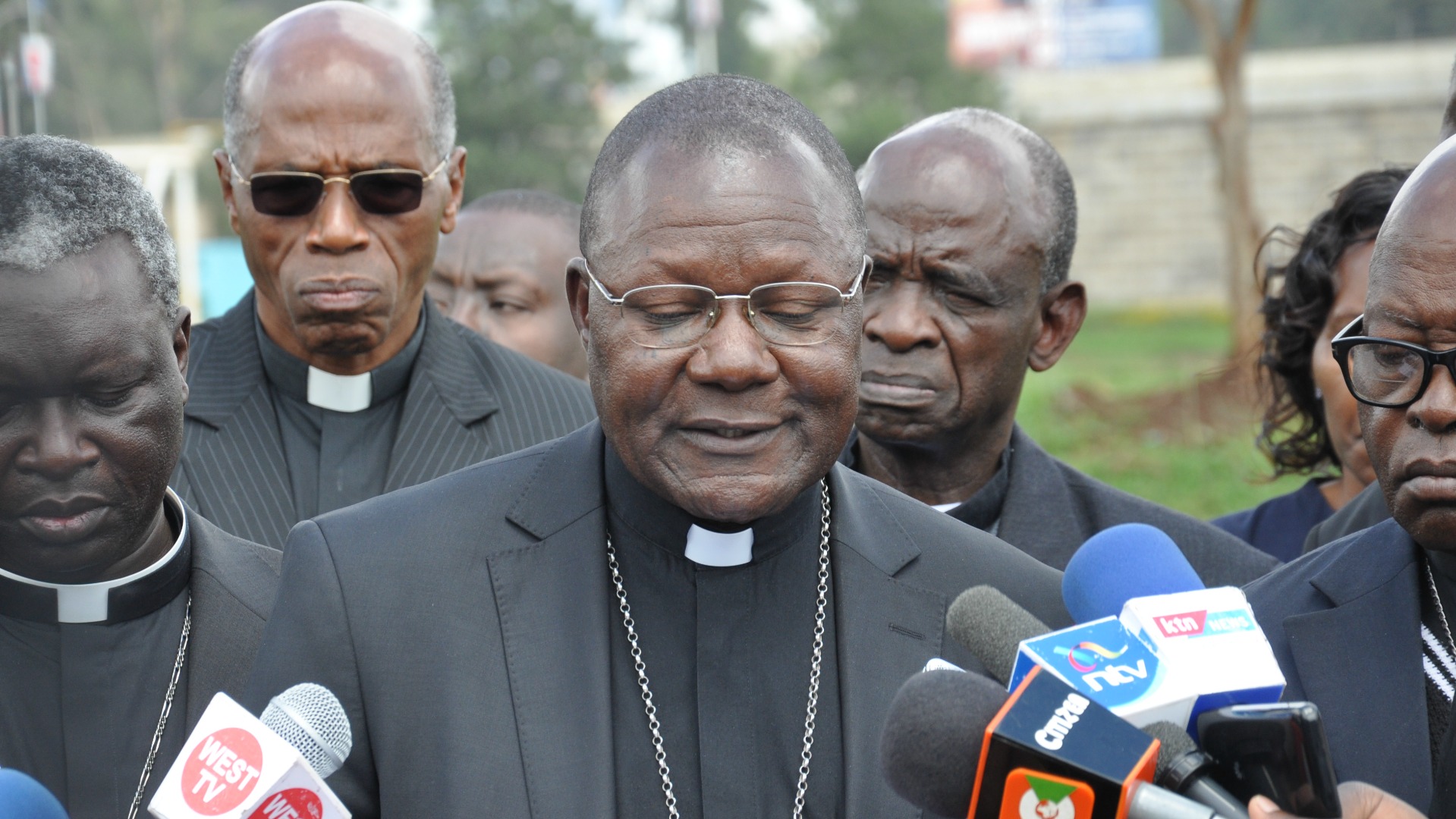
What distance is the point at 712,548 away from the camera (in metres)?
2.96

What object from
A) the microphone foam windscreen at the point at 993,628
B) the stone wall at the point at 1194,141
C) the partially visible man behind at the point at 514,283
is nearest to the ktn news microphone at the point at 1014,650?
the microphone foam windscreen at the point at 993,628

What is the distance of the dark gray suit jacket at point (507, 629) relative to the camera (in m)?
2.60

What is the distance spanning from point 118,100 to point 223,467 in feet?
97.9

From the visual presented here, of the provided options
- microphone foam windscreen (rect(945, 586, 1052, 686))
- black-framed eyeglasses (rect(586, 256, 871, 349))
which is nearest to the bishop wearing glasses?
black-framed eyeglasses (rect(586, 256, 871, 349))

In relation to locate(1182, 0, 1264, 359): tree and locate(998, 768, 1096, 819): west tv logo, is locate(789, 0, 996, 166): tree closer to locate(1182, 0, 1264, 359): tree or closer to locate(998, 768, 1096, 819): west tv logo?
locate(1182, 0, 1264, 359): tree

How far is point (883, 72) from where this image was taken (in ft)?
111

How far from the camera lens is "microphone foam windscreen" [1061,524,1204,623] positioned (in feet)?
7.00

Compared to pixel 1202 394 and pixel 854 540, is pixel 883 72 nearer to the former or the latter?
pixel 1202 394

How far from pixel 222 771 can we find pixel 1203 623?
1.25m

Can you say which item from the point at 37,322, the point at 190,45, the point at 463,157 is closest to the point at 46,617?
the point at 37,322

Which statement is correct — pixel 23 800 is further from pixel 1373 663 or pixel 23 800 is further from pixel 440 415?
pixel 440 415

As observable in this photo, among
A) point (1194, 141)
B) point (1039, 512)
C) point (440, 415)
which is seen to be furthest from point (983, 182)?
point (1194, 141)

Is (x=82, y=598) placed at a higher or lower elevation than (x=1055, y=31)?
higher

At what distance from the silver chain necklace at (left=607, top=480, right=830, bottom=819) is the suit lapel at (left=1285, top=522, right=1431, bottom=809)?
833 mm
